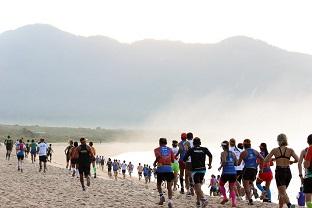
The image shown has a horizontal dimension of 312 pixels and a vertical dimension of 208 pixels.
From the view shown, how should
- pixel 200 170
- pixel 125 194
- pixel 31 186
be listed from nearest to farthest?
1. pixel 200 170
2. pixel 125 194
3. pixel 31 186

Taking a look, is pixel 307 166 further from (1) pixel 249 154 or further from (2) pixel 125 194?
(2) pixel 125 194

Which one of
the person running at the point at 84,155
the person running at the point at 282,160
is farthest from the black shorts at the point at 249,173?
the person running at the point at 84,155

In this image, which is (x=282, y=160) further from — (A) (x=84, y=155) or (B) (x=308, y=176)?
(A) (x=84, y=155)

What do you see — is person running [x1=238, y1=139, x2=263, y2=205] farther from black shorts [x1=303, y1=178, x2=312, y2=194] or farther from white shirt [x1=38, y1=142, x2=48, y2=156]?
white shirt [x1=38, y1=142, x2=48, y2=156]

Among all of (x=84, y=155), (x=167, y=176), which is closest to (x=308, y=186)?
(x=167, y=176)

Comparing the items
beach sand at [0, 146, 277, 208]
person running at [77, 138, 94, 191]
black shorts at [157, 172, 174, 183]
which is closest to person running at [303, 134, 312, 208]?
beach sand at [0, 146, 277, 208]

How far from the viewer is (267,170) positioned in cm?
1565

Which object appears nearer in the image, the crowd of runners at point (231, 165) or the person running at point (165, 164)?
the crowd of runners at point (231, 165)

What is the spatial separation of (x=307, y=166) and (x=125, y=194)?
8162 millimetres

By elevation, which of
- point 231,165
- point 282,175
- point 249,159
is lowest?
point 282,175

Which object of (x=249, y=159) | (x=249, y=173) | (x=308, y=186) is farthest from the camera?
(x=249, y=173)

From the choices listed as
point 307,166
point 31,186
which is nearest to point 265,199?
point 307,166

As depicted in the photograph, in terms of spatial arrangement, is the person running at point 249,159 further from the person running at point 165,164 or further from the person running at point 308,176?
the person running at point 308,176

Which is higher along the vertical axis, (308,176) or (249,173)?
(308,176)
